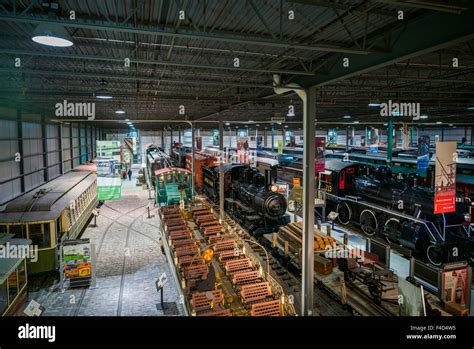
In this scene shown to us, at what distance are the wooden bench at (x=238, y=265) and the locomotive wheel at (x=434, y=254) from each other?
6.38 m

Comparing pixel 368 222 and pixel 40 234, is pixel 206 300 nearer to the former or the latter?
pixel 40 234

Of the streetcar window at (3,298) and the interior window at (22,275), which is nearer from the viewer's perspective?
the streetcar window at (3,298)

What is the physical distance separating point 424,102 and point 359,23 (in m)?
15.4

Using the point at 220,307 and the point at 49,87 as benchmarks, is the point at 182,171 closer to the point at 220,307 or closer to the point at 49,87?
the point at 49,87

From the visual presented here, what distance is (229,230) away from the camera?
496 inches

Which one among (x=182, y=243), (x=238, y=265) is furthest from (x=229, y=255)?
(x=182, y=243)

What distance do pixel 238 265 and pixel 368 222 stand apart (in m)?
7.03

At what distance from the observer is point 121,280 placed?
10484 mm

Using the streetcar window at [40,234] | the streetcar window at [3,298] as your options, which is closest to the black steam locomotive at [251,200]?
the streetcar window at [40,234]

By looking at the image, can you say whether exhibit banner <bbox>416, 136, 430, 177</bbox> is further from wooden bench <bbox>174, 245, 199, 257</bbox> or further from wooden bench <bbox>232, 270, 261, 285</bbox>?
wooden bench <bbox>174, 245, 199, 257</bbox>

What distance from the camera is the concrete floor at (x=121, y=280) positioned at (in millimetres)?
8711

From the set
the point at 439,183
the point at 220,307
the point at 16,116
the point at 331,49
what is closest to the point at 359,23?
the point at 331,49

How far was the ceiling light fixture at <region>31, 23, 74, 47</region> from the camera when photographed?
4701 millimetres

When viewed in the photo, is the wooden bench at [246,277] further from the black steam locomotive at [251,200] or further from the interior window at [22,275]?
the interior window at [22,275]
